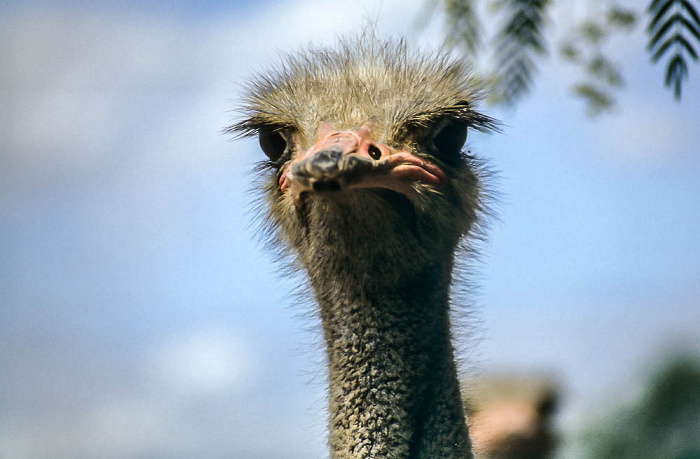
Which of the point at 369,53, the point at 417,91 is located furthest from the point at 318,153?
the point at 369,53

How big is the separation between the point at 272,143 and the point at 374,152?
61 cm

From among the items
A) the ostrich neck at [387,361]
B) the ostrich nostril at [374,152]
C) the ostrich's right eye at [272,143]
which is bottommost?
the ostrich neck at [387,361]

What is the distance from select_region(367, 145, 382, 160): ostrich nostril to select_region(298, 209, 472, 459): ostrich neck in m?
0.30

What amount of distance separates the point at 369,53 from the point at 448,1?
65 cm

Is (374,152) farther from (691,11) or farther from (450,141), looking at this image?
(691,11)

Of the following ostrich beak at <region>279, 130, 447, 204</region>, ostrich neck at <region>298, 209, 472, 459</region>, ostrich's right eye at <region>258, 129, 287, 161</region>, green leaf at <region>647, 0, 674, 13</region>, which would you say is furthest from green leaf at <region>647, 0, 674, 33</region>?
ostrich's right eye at <region>258, 129, 287, 161</region>

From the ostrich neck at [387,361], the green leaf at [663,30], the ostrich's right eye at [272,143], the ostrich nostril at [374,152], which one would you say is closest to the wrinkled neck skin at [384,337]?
the ostrich neck at [387,361]

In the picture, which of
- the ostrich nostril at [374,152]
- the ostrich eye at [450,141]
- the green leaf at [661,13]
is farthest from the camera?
the ostrich eye at [450,141]

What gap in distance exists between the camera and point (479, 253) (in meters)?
3.08

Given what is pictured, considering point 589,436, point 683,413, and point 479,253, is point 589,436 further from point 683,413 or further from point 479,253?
point 479,253

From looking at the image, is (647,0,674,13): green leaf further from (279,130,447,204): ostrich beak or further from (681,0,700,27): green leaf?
(279,130,447,204): ostrich beak

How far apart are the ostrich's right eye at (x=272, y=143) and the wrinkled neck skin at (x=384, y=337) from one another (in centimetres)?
29

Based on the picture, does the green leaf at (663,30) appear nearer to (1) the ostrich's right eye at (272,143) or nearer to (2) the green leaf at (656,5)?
(2) the green leaf at (656,5)

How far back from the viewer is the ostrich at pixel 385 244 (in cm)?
238
